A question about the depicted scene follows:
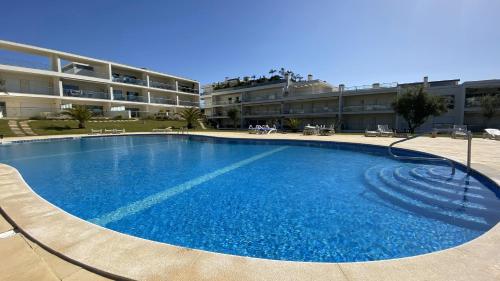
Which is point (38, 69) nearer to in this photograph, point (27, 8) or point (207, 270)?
point (27, 8)

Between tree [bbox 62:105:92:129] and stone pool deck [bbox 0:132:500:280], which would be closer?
stone pool deck [bbox 0:132:500:280]

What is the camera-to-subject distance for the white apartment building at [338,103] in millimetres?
25453

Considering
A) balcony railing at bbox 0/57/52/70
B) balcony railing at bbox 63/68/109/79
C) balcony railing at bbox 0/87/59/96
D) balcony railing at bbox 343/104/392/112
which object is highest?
balcony railing at bbox 63/68/109/79

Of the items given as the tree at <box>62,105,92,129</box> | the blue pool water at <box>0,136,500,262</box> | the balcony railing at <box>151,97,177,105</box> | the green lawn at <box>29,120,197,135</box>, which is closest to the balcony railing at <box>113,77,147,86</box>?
the balcony railing at <box>151,97,177,105</box>

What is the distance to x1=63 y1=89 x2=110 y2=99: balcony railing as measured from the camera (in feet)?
104

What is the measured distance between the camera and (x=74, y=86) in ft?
110

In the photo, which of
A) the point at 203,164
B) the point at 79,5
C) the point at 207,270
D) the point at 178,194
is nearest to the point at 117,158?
the point at 203,164

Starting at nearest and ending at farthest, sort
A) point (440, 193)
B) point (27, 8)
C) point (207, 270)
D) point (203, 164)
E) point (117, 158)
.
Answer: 1. point (207, 270)
2. point (440, 193)
3. point (203, 164)
4. point (117, 158)
5. point (27, 8)

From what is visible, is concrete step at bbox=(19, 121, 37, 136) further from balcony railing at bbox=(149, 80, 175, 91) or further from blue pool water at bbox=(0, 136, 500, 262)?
balcony railing at bbox=(149, 80, 175, 91)

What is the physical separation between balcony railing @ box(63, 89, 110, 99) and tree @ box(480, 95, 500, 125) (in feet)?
155

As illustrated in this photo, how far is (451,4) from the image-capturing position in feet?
36.9

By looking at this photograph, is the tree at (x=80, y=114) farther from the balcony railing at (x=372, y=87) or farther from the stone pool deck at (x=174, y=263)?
the balcony railing at (x=372, y=87)

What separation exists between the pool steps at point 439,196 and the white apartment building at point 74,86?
121 ft

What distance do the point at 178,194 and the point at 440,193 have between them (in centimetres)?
713
